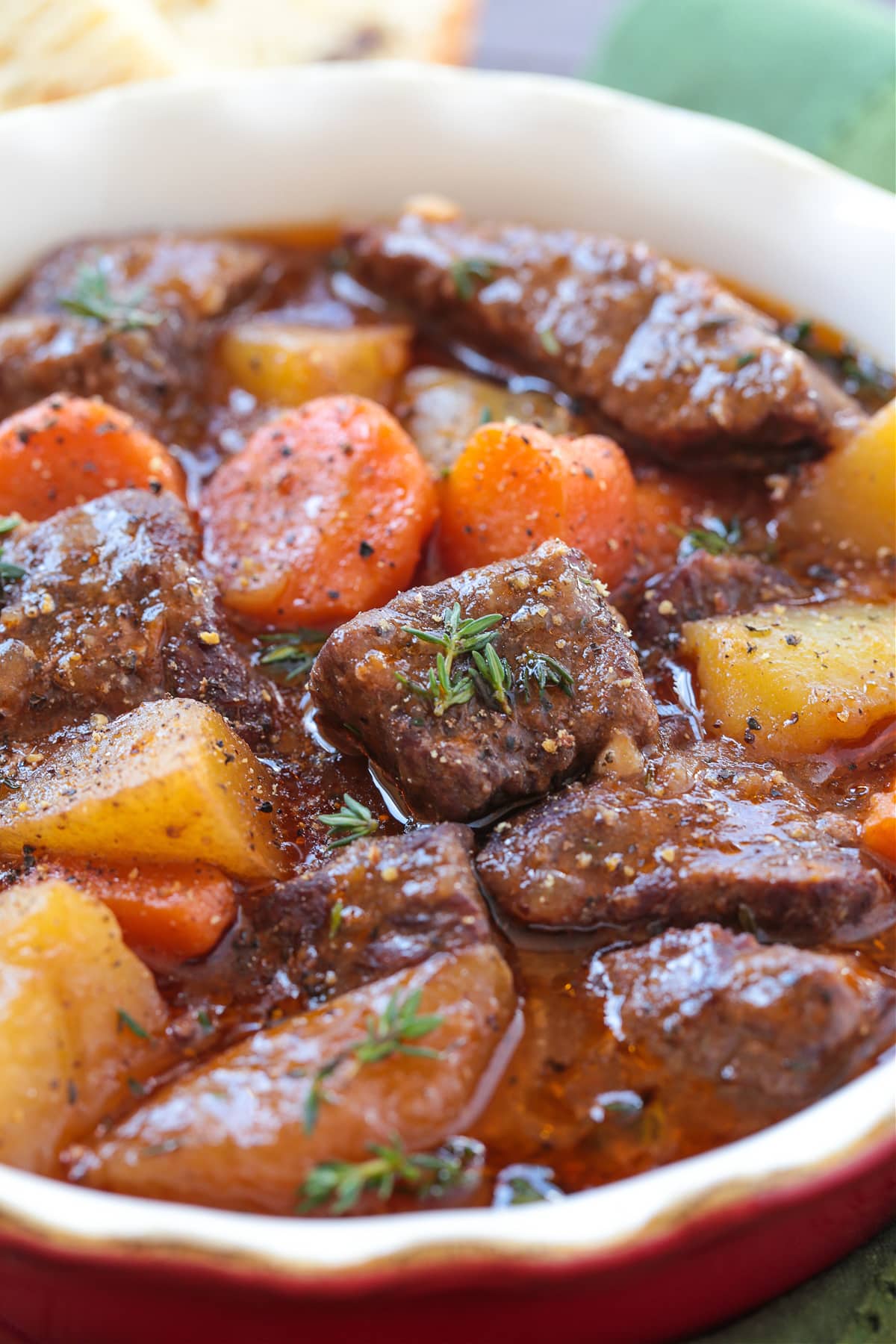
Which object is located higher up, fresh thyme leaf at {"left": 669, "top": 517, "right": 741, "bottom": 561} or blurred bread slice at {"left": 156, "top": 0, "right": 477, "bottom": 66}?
blurred bread slice at {"left": 156, "top": 0, "right": 477, "bottom": 66}

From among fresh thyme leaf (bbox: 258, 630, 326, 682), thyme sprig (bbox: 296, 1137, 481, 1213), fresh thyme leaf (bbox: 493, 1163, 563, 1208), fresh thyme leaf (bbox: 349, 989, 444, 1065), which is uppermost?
fresh thyme leaf (bbox: 258, 630, 326, 682)

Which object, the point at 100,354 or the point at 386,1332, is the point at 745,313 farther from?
the point at 386,1332

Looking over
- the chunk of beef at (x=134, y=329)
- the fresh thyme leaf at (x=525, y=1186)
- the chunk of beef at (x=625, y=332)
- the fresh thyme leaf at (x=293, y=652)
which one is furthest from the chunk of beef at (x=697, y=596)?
the chunk of beef at (x=134, y=329)

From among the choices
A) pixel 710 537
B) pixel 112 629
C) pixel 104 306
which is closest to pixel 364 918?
pixel 112 629

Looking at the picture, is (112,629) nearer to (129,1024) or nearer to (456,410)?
(129,1024)

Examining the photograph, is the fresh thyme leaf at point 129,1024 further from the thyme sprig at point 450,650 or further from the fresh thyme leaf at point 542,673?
the fresh thyme leaf at point 542,673

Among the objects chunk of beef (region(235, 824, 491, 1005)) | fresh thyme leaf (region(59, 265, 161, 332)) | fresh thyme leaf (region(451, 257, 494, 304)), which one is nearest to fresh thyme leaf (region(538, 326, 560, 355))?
fresh thyme leaf (region(451, 257, 494, 304))

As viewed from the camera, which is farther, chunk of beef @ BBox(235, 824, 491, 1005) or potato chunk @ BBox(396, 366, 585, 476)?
potato chunk @ BBox(396, 366, 585, 476)

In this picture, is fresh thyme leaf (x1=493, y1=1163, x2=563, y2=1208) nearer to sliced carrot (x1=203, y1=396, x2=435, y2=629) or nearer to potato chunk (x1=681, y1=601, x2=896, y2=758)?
potato chunk (x1=681, y1=601, x2=896, y2=758)
